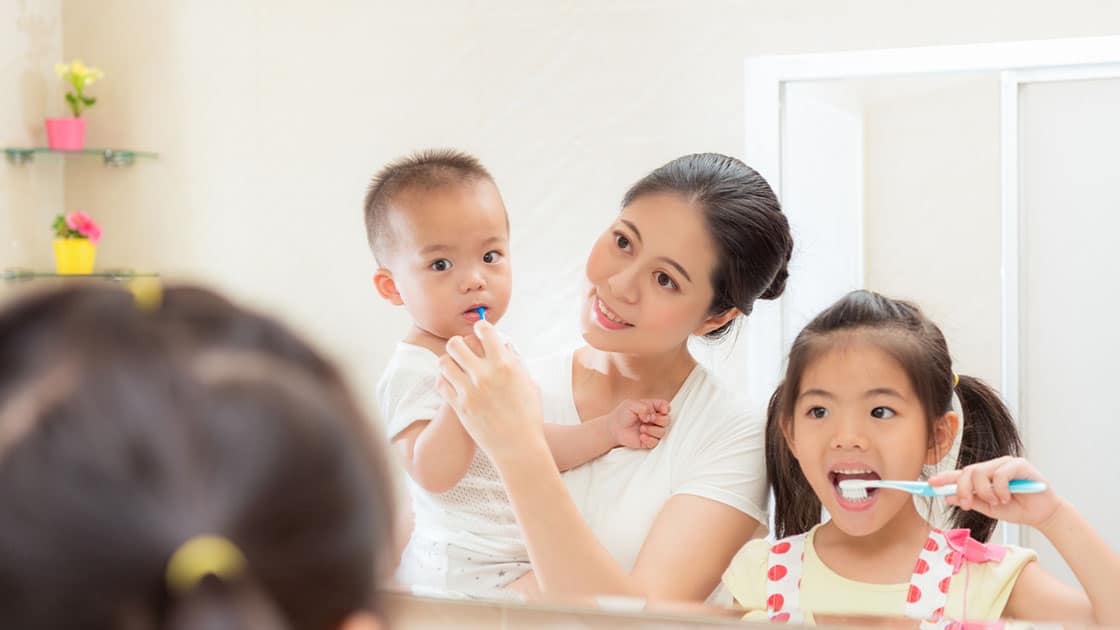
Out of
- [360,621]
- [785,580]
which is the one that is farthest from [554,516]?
[360,621]

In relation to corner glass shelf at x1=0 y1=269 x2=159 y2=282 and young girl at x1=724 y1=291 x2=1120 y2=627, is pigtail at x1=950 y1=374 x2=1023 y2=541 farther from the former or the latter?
corner glass shelf at x1=0 y1=269 x2=159 y2=282

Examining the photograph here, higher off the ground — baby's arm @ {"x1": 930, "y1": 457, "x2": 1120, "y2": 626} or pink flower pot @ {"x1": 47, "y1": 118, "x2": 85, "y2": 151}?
pink flower pot @ {"x1": 47, "y1": 118, "x2": 85, "y2": 151}

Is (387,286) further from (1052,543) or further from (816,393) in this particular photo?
(1052,543)

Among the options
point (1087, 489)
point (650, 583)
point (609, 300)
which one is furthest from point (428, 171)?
point (1087, 489)

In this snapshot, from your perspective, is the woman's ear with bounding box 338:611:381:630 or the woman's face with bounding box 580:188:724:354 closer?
the woman's ear with bounding box 338:611:381:630

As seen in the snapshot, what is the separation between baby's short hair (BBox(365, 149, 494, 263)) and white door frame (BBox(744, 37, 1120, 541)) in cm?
22

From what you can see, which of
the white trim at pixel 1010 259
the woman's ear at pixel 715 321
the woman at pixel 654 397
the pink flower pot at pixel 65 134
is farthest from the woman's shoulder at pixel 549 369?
the pink flower pot at pixel 65 134

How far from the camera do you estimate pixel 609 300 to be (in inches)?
34.2

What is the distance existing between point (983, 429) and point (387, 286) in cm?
46

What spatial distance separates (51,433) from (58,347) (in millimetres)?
30

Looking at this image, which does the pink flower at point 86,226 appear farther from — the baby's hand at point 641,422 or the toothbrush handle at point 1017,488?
the toothbrush handle at point 1017,488

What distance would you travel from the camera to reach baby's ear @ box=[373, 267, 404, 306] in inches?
36.2

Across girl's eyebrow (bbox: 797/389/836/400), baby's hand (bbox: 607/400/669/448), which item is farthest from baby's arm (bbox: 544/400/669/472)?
girl's eyebrow (bbox: 797/389/836/400)

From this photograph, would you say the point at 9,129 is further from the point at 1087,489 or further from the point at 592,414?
the point at 1087,489
